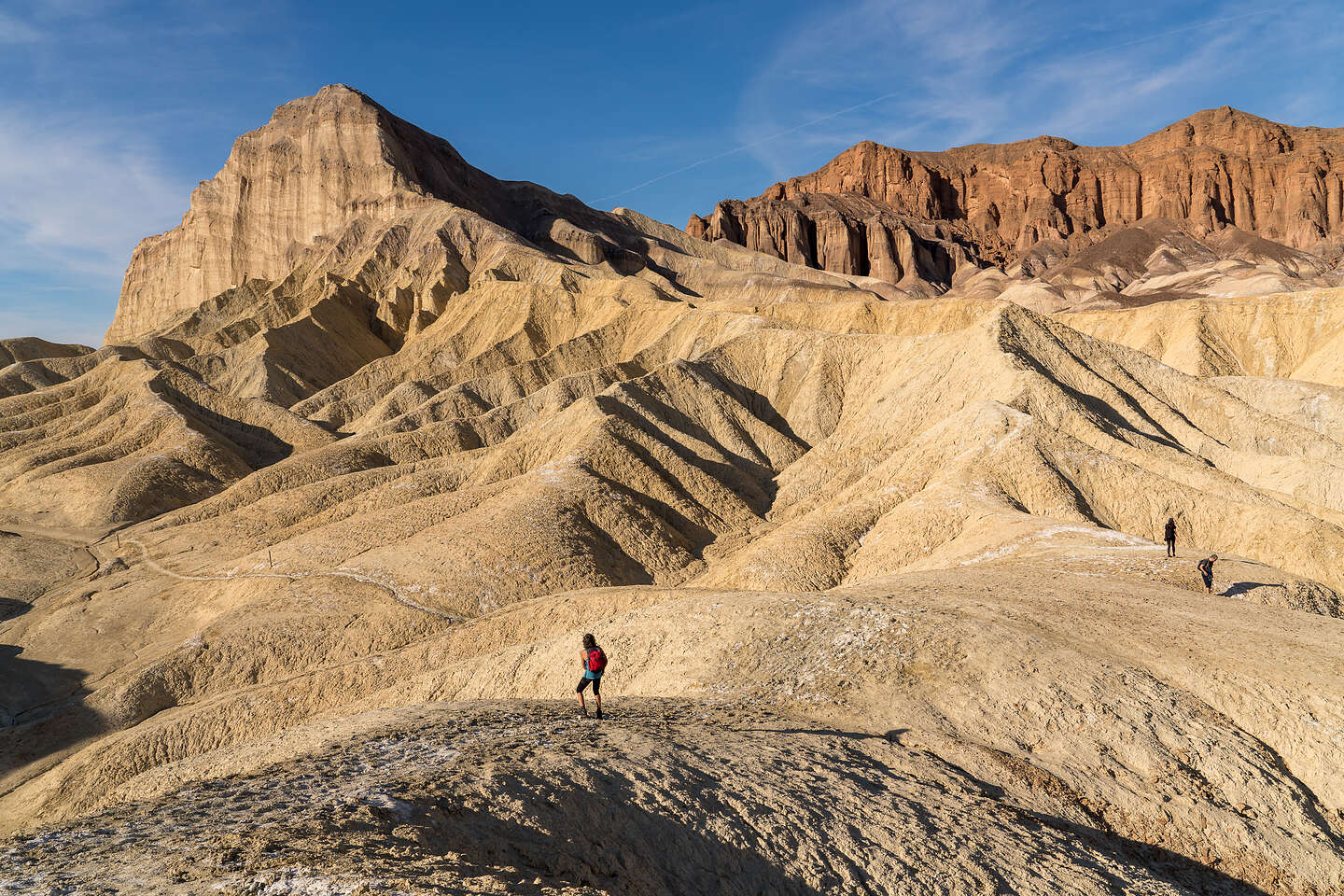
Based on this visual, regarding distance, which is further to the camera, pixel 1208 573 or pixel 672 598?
pixel 672 598

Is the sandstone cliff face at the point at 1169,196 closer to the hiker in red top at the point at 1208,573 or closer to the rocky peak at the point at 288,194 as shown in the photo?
the rocky peak at the point at 288,194

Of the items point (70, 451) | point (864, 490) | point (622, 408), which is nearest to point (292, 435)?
point (70, 451)

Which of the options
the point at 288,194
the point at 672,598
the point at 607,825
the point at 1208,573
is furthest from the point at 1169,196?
the point at 607,825

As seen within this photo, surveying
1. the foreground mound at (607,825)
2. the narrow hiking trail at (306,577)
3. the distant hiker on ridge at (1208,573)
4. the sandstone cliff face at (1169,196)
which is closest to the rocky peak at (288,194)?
the sandstone cliff face at (1169,196)

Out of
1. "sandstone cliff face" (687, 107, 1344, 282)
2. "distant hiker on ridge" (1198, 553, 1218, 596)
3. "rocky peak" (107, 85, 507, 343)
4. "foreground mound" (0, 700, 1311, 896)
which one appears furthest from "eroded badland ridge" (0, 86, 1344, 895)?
"sandstone cliff face" (687, 107, 1344, 282)

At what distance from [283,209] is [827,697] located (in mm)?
135861

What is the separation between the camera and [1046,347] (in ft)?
179

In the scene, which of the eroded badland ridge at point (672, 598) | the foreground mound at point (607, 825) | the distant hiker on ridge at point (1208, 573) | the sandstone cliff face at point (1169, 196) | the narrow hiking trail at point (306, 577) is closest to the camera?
the foreground mound at point (607, 825)

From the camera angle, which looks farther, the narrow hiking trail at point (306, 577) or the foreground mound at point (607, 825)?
the narrow hiking trail at point (306, 577)

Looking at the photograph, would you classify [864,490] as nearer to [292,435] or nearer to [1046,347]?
[1046,347]

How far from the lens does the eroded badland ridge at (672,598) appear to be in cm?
1058

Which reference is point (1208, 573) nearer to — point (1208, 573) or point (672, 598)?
point (1208, 573)

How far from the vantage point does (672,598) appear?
24359 mm

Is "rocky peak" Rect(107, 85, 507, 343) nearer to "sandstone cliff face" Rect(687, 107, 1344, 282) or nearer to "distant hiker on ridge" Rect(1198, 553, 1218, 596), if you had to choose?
"sandstone cliff face" Rect(687, 107, 1344, 282)
